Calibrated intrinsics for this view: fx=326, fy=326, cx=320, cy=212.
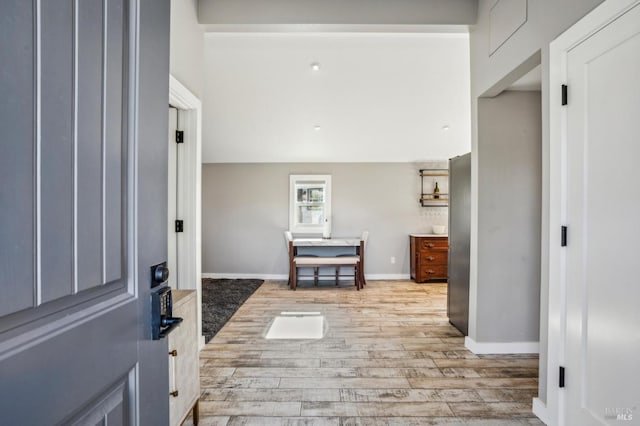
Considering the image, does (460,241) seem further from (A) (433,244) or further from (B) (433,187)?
(B) (433,187)

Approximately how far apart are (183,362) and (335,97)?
11.9 ft

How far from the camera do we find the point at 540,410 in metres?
1.85

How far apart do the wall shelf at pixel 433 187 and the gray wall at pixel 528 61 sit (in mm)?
3110

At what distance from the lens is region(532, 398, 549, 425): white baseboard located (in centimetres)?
180

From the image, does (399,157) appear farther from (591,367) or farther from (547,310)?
(591,367)

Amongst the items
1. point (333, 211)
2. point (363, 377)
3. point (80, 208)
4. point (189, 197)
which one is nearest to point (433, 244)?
point (333, 211)

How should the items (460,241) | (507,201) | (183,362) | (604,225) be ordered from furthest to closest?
(460,241)
(507,201)
(183,362)
(604,225)

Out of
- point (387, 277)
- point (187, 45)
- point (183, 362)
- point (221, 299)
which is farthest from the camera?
point (387, 277)

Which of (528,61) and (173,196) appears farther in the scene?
(173,196)

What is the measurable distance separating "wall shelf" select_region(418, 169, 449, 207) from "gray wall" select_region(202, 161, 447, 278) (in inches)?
3.5

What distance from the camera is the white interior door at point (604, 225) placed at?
4.21 feet

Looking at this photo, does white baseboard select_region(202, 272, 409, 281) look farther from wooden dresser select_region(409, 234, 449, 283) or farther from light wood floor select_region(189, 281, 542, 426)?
light wood floor select_region(189, 281, 542, 426)

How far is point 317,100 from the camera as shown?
14.3ft

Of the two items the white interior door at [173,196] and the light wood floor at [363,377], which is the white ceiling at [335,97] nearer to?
the white interior door at [173,196]
